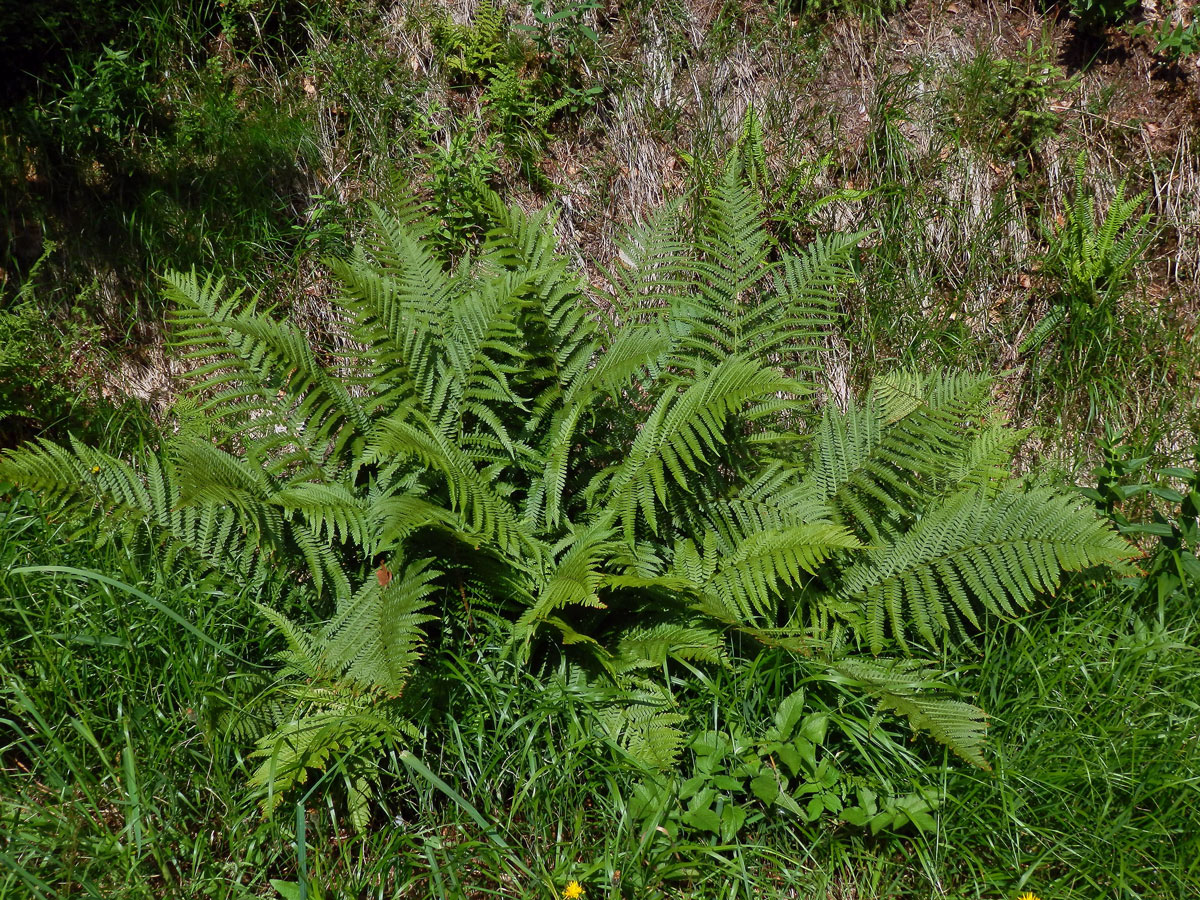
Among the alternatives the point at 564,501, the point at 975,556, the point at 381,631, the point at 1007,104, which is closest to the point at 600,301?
the point at 564,501

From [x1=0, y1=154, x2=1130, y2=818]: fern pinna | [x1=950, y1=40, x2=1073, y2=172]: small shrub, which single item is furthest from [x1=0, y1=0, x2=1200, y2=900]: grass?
[x1=0, y1=154, x2=1130, y2=818]: fern pinna

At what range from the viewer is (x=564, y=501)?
10.5 ft

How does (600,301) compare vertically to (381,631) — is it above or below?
above

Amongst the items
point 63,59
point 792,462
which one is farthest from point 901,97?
point 63,59

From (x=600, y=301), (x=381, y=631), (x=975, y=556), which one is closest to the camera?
(x=381, y=631)

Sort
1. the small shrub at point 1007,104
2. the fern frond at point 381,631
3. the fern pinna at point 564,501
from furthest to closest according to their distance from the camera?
the small shrub at point 1007,104, the fern pinna at point 564,501, the fern frond at point 381,631

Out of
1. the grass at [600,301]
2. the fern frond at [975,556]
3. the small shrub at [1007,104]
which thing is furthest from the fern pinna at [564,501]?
the small shrub at [1007,104]

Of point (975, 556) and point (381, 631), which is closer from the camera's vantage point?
point (381, 631)

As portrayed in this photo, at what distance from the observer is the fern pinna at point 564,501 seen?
267cm

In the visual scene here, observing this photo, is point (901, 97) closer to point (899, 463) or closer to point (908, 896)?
point (899, 463)

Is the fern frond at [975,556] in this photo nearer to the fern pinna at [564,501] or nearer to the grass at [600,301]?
the fern pinna at [564,501]

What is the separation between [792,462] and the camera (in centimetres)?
329

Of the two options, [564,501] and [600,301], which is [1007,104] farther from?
[564,501]

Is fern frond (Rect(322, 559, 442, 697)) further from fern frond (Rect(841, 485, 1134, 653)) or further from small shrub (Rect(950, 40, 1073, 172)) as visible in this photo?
small shrub (Rect(950, 40, 1073, 172))
